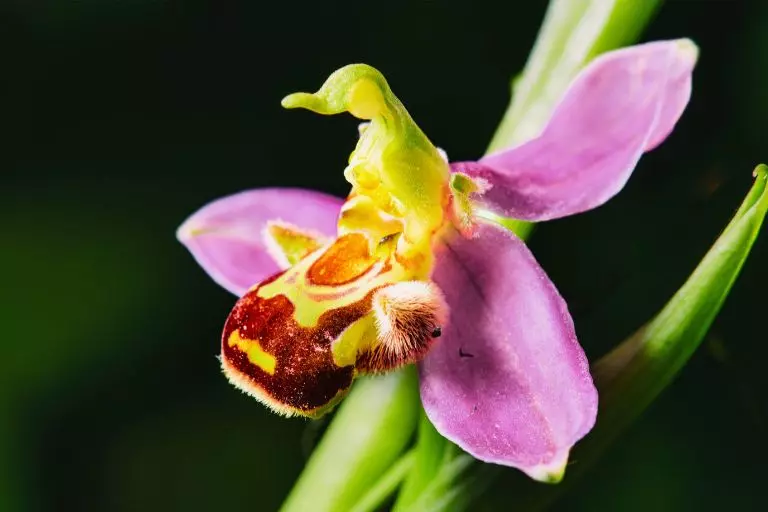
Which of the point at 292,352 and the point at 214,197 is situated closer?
the point at 292,352

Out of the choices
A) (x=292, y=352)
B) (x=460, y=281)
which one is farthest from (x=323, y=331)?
(x=460, y=281)

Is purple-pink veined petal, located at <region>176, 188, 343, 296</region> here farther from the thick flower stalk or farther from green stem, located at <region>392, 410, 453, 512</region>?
green stem, located at <region>392, 410, 453, 512</region>

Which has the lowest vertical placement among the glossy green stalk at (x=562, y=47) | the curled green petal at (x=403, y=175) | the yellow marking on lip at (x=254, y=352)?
the yellow marking on lip at (x=254, y=352)

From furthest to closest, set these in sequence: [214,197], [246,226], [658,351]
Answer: [214,197], [246,226], [658,351]

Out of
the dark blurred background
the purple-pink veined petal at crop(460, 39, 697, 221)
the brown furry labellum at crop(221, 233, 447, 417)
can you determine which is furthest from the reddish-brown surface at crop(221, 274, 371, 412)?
the dark blurred background

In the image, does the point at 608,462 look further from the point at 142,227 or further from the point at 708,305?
the point at 142,227

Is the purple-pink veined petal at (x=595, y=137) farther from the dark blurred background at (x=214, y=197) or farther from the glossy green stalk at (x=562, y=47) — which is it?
the dark blurred background at (x=214, y=197)

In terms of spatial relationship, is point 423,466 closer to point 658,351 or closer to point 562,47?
point 658,351

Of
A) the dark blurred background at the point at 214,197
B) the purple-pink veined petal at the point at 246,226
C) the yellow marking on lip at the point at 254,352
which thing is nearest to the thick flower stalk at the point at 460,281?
the yellow marking on lip at the point at 254,352
